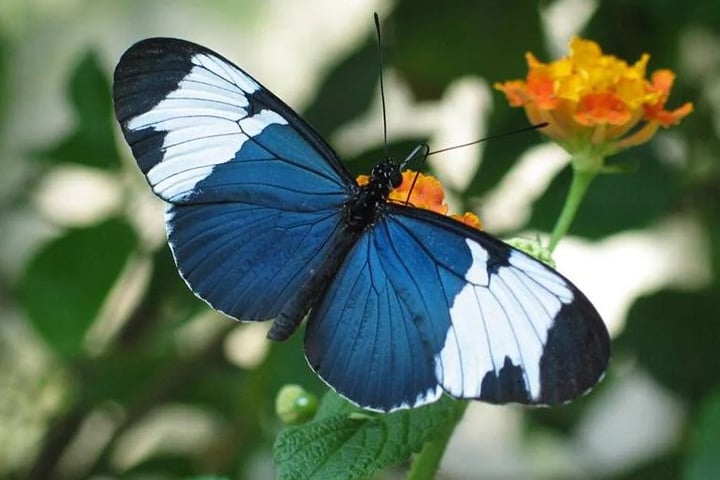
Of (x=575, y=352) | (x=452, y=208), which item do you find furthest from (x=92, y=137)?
(x=575, y=352)

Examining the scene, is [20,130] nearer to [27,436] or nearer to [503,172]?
[27,436]

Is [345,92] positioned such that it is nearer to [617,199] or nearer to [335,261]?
[617,199]

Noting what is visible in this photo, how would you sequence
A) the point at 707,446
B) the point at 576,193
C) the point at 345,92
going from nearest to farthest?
the point at 576,193
the point at 707,446
the point at 345,92

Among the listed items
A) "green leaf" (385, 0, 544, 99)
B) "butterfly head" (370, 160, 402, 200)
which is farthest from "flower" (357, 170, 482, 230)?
"green leaf" (385, 0, 544, 99)

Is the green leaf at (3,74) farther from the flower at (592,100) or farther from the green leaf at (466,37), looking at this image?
the flower at (592,100)

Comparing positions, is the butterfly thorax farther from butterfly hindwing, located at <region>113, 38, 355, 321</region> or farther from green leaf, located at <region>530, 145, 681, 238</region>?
green leaf, located at <region>530, 145, 681, 238</region>

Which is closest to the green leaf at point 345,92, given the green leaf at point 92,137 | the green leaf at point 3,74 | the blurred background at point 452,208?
the blurred background at point 452,208
